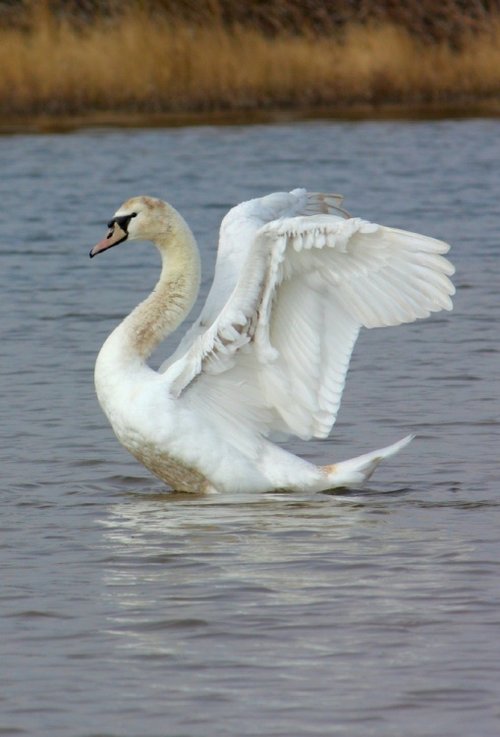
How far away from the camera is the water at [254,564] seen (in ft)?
14.2

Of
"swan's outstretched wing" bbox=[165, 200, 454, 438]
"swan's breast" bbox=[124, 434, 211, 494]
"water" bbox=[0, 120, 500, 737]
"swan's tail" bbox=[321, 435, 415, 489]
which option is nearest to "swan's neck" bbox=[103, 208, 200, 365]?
"swan's outstretched wing" bbox=[165, 200, 454, 438]

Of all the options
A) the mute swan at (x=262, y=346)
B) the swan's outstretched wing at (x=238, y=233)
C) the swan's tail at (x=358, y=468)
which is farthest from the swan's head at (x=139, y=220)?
the swan's tail at (x=358, y=468)

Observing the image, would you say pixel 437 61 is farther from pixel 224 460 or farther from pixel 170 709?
pixel 170 709

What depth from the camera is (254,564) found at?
564 centimetres

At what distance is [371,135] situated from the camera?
791 inches

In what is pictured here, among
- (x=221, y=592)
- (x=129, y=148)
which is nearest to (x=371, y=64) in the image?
(x=129, y=148)

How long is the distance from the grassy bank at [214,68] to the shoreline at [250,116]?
0.07 m

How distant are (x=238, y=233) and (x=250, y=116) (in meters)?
15.2

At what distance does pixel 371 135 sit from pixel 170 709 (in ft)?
53.3

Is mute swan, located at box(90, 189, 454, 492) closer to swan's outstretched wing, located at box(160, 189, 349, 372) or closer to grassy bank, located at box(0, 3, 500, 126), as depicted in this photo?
swan's outstretched wing, located at box(160, 189, 349, 372)

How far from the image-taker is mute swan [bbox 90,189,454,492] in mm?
6152

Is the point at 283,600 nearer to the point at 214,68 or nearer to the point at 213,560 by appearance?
the point at 213,560

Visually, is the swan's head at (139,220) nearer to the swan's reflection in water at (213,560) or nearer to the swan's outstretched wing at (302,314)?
the swan's outstretched wing at (302,314)

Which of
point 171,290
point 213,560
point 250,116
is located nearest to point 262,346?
point 171,290
